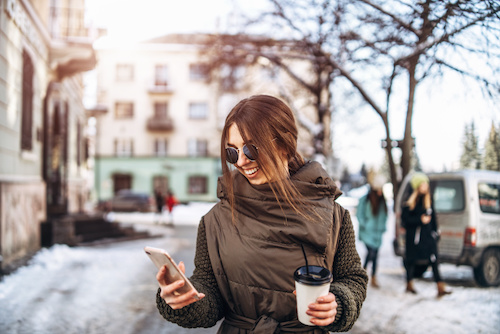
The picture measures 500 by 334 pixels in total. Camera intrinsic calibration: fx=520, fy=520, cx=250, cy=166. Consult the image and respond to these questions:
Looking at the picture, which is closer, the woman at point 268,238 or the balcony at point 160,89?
the woman at point 268,238

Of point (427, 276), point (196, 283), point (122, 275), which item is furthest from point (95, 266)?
point (196, 283)

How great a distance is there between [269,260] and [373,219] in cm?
674

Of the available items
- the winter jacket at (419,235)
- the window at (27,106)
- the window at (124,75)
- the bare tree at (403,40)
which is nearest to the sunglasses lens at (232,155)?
the bare tree at (403,40)

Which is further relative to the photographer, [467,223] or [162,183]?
[162,183]

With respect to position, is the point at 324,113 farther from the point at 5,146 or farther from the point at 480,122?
the point at 480,122

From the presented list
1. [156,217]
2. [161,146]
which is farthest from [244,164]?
[161,146]

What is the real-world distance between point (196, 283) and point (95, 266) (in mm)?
8579

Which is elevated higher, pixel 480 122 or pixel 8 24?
pixel 8 24

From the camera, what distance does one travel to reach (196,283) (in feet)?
6.25

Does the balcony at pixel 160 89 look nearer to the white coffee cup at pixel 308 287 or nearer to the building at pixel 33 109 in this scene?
the building at pixel 33 109

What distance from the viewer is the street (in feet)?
18.7

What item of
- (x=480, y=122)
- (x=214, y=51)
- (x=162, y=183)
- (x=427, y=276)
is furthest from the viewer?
(x=162, y=183)

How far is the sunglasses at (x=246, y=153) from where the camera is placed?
6.02 feet

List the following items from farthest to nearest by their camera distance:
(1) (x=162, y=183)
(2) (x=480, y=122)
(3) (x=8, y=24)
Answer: (1) (x=162, y=183), (3) (x=8, y=24), (2) (x=480, y=122)
